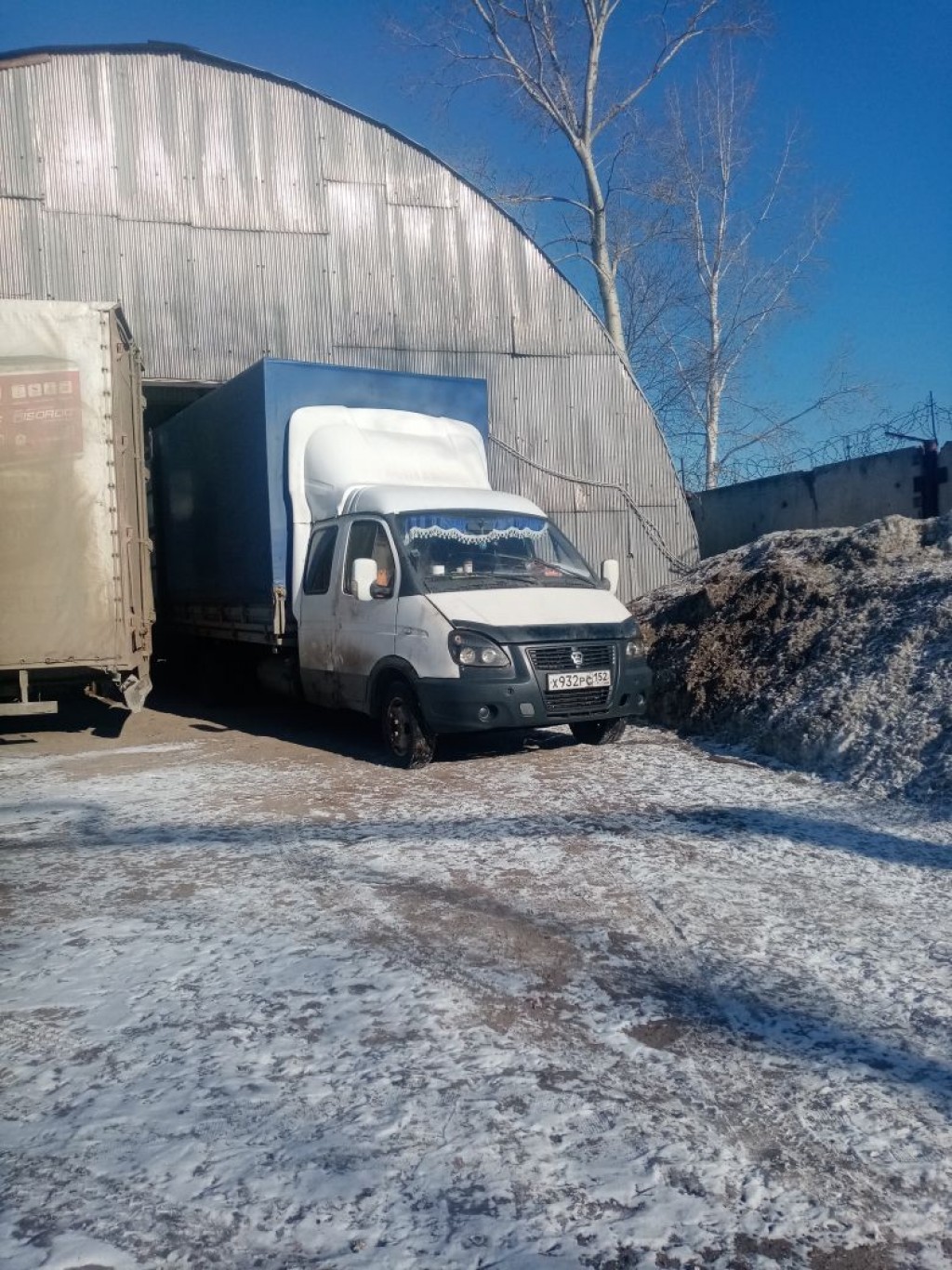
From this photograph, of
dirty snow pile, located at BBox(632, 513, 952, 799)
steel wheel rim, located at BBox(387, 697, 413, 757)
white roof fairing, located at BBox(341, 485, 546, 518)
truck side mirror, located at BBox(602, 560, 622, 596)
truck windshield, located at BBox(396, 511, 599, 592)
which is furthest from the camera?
truck side mirror, located at BBox(602, 560, 622, 596)

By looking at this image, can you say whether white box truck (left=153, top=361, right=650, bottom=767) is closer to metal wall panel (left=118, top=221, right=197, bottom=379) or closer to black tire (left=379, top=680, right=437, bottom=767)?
black tire (left=379, top=680, right=437, bottom=767)

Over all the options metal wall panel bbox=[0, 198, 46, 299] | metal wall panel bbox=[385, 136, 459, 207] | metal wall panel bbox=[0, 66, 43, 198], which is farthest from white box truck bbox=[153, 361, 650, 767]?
metal wall panel bbox=[385, 136, 459, 207]

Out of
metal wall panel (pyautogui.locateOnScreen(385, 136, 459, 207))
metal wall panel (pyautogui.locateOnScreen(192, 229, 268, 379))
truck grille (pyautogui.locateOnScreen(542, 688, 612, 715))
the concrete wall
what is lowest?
truck grille (pyautogui.locateOnScreen(542, 688, 612, 715))

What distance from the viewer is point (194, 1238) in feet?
8.59

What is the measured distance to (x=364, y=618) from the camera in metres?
8.68

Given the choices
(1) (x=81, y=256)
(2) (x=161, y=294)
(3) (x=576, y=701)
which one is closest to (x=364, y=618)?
(3) (x=576, y=701)

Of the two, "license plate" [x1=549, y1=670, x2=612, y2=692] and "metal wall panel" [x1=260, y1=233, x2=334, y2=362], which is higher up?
"metal wall panel" [x1=260, y1=233, x2=334, y2=362]

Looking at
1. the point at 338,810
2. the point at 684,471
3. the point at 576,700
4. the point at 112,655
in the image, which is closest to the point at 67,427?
the point at 112,655

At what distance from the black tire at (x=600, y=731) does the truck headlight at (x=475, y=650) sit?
135cm

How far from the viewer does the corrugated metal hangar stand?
48.5 feet

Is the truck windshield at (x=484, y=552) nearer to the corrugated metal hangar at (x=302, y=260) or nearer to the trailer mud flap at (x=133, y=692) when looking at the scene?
the trailer mud flap at (x=133, y=692)

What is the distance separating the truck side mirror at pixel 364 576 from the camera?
27.5 ft

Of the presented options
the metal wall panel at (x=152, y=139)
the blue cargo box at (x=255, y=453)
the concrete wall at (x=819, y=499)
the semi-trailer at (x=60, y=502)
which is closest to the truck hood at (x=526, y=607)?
the blue cargo box at (x=255, y=453)

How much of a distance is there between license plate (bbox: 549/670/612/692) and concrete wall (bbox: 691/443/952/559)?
6.57 metres
